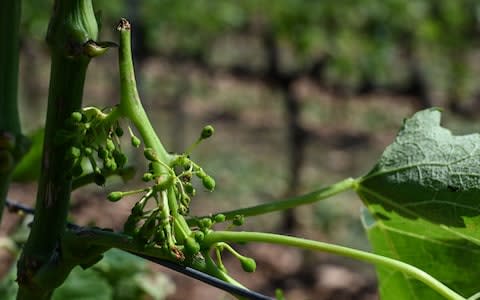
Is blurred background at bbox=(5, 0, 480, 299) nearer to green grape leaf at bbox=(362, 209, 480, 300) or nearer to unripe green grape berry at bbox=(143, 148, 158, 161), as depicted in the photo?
green grape leaf at bbox=(362, 209, 480, 300)

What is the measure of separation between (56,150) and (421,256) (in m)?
0.50

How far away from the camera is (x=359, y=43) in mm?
Answer: 7770

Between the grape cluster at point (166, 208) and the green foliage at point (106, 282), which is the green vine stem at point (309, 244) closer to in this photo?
the grape cluster at point (166, 208)

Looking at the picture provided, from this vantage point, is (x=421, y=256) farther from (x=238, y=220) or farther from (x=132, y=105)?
(x=132, y=105)

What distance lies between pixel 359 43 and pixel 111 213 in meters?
3.29

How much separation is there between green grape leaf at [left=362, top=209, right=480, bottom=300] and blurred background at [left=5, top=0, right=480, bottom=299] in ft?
11.9

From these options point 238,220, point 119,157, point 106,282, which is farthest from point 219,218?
point 106,282

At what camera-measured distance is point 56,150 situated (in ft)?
2.81

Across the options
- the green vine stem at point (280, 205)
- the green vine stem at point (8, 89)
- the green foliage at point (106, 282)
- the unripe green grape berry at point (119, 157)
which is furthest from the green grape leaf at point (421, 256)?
the green foliage at point (106, 282)

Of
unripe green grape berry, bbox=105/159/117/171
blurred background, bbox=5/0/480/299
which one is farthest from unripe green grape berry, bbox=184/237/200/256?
blurred background, bbox=5/0/480/299

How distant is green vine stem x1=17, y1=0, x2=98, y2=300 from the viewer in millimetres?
830

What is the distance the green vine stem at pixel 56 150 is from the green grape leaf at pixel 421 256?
43 cm

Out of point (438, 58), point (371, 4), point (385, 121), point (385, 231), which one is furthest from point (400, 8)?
point (385, 231)

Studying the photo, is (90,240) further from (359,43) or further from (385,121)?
(385,121)
